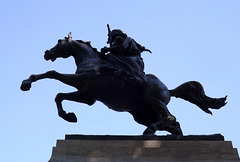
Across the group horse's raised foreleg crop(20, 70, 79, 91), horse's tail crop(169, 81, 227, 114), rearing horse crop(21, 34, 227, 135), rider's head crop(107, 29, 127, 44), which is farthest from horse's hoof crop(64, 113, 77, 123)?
horse's tail crop(169, 81, 227, 114)

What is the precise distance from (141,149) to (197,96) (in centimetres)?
263

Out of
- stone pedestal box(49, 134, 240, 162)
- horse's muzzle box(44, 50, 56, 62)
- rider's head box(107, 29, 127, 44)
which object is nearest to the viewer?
stone pedestal box(49, 134, 240, 162)

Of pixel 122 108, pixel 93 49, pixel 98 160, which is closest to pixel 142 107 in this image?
pixel 122 108

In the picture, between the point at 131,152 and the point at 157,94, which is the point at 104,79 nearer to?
the point at 157,94

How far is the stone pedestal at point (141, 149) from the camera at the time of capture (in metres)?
6.84

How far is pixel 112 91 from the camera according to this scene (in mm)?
8352

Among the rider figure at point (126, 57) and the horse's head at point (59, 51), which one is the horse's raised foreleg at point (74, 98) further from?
the horse's head at point (59, 51)

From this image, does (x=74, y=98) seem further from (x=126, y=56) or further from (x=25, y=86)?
(x=126, y=56)

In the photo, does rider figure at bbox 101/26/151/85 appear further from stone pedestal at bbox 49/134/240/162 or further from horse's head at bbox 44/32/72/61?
stone pedestal at bbox 49/134/240/162

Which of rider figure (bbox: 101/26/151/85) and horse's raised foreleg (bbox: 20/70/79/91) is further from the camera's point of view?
rider figure (bbox: 101/26/151/85)

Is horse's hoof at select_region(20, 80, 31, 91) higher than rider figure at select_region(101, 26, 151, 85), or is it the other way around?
rider figure at select_region(101, 26, 151, 85)

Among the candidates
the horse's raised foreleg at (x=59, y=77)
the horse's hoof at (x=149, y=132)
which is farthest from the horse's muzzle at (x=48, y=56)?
the horse's hoof at (x=149, y=132)

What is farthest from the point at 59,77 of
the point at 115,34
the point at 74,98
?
the point at 115,34

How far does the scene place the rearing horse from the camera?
8141 mm
